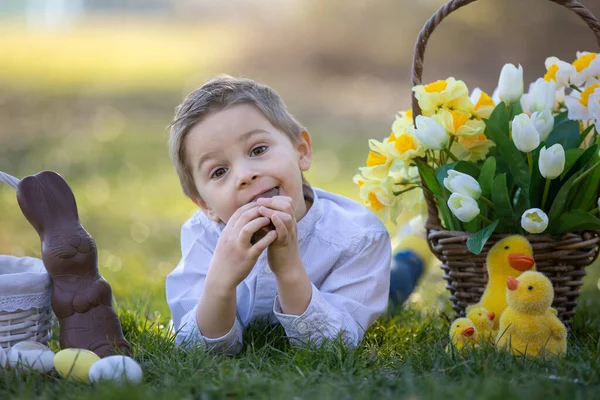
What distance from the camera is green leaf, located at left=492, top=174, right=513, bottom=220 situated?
192 centimetres

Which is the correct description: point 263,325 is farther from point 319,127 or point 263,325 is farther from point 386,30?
point 386,30

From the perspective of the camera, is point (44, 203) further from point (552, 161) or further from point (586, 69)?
point (586, 69)

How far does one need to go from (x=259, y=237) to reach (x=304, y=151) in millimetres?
455

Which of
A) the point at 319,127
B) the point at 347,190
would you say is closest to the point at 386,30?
the point at 319,127

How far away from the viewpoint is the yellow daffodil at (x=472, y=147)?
2.10m

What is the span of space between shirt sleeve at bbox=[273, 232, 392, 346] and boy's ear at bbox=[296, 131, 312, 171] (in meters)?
0.28

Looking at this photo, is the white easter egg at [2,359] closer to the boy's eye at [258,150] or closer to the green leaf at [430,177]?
the boy's eye at [258,150]

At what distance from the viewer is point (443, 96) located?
2.10 metres

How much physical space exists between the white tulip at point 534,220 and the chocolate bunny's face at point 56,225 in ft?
3.52

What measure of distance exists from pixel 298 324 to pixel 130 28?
32.1 ft

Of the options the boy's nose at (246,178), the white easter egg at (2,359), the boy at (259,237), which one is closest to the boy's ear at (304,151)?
the boy at (259,237)

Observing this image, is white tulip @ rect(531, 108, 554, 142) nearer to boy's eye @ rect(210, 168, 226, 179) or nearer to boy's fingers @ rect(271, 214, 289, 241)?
boy's fingers @ rect(271, 214, 289, 241)

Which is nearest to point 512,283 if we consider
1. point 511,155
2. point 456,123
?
point 511,155

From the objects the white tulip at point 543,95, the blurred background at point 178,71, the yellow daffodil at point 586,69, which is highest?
the yellow daffodil at point 586,69
